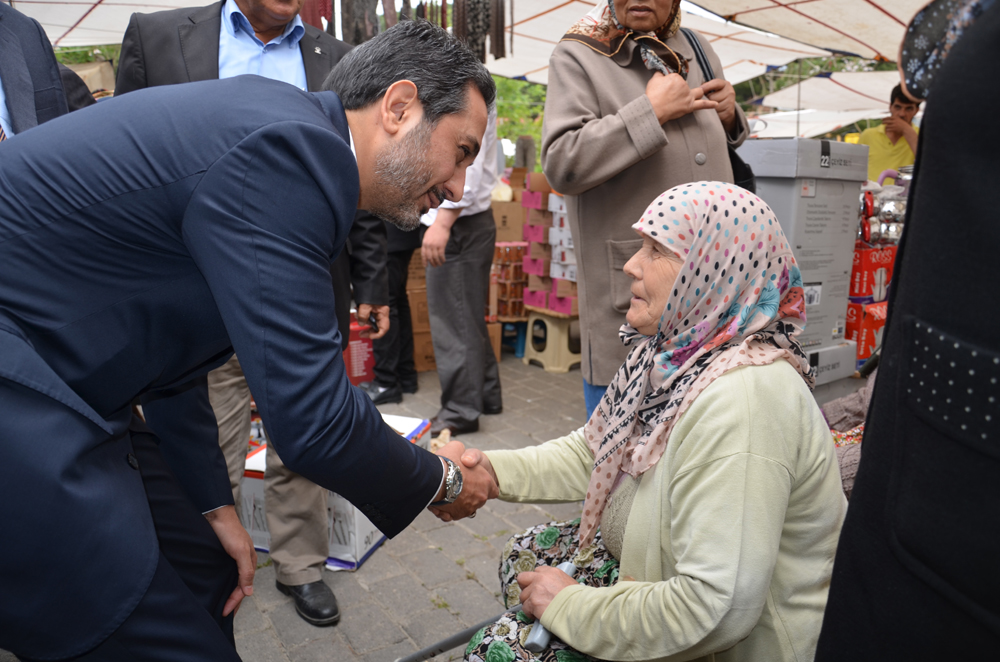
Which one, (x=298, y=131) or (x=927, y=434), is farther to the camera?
(x=298, y=131)

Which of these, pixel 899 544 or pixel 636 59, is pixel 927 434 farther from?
pixel 636 59

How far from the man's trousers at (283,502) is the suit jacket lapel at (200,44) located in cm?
106

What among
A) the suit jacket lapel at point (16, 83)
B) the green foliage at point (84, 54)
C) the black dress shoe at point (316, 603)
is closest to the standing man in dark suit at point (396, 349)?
the black dress shoe at point (316, 603)

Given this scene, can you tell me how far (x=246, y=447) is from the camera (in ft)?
9.61

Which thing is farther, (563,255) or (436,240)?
(563,255)

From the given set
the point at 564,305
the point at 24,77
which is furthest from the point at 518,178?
the point at 24,77

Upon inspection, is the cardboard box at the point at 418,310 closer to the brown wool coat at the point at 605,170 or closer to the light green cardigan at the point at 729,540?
the brown wool coat at the point at 605,170

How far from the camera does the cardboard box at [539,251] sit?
6.38 m

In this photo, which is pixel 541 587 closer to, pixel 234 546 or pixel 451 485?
pixel 451 485

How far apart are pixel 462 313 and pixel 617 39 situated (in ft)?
7.76

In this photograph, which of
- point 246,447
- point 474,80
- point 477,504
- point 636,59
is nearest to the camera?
point 474,80

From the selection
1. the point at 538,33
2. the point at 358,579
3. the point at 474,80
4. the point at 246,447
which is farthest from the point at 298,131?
the point at 538,33

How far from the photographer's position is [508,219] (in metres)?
7.57

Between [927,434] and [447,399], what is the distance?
413 centimetres
